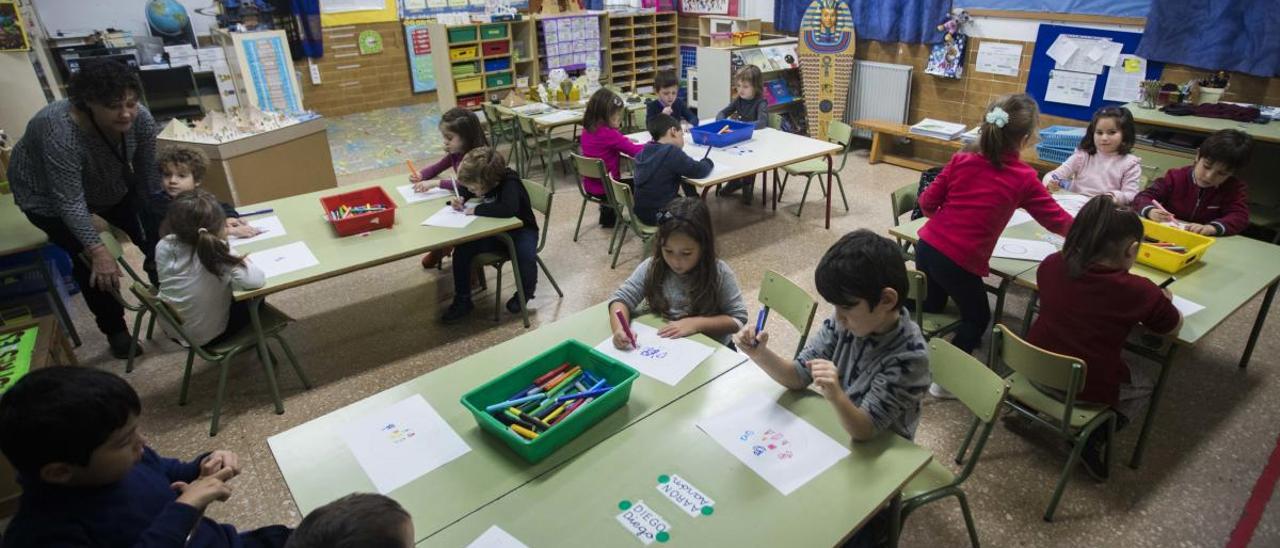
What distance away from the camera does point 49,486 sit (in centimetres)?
123

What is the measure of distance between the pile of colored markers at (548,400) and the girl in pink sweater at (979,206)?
1736 millimetres

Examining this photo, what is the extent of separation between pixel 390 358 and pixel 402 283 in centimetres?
94

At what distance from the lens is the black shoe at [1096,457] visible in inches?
95.0

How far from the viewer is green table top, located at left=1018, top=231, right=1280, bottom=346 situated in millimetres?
2281

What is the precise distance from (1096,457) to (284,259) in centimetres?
333

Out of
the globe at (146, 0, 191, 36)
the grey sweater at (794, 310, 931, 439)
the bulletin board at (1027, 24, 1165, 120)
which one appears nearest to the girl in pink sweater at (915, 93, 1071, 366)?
the grey sweater at (794, 310, 931, 439)

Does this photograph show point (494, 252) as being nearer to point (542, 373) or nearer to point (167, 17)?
point (542, 373)

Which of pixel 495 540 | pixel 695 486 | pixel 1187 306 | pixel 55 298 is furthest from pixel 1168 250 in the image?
pixel 55 298

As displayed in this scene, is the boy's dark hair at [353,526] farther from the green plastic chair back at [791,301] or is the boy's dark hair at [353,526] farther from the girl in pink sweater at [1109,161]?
the girl in pink sweater at [1109,161]

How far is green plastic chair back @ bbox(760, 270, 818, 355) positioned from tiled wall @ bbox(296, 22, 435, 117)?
7791 mm

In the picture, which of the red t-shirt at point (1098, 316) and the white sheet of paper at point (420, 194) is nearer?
the red t-shirt at point (1098, 316)

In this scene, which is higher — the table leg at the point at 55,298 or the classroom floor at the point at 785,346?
the table leg at the point at 55,298

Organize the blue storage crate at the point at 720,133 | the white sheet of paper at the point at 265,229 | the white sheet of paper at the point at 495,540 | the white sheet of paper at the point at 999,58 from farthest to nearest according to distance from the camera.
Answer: the white sheet of paper at the point at 999,58
the blue storage crate at the point at 720,133
the white sheet of paper at the point at 265,229
the white sheet of paper at the point at 495,540

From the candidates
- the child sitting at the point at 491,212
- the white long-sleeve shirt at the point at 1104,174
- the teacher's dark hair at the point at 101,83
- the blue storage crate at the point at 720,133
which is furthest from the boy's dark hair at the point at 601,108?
the white long-sleeve shirt at the point at 1104,174
